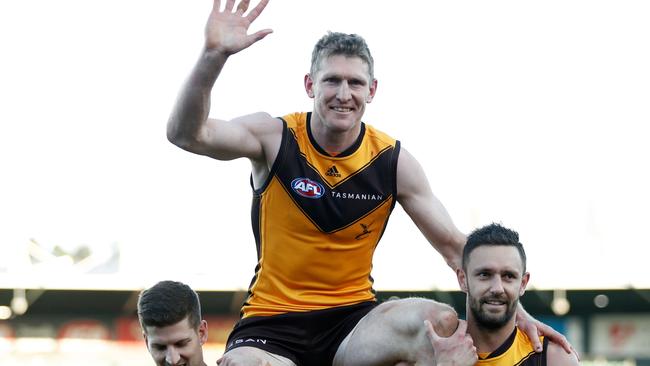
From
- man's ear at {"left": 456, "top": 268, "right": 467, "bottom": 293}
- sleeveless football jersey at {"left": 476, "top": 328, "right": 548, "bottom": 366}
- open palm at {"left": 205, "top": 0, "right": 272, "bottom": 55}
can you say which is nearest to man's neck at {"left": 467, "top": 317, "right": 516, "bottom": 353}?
sleeveless football jersey at {"left": 476, "top": 328, "right": 548, "bottom": 366}

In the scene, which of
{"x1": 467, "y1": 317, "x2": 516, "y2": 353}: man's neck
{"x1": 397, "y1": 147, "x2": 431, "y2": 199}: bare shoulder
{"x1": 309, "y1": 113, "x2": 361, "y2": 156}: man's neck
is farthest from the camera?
{"x1": 397, "y1": 147, "x2": 431, "y2": 199}: bare shoulder

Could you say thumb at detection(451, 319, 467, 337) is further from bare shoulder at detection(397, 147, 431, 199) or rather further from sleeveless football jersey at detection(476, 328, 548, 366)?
bare shoulder at detection(397, 147, 431, 199)

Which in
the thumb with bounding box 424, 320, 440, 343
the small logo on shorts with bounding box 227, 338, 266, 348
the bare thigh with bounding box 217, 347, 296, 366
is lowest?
the bare thigh with bounding box 217, 347, 296, 366

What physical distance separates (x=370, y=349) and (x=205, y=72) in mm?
1783

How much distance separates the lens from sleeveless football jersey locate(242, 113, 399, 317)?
22.6 ft

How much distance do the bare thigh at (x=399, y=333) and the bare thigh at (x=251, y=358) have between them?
0.39m

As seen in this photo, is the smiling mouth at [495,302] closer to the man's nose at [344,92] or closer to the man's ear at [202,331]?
the man's nose at [344,92]

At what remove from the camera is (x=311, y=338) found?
695cm

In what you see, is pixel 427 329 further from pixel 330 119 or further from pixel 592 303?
pixel 592 303

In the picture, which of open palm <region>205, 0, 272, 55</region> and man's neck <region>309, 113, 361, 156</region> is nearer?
open palm <region>205, 0, 272, 55</region>

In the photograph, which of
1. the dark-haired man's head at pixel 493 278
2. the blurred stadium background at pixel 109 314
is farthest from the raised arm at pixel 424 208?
the blurred stadium background at pixel 109 314

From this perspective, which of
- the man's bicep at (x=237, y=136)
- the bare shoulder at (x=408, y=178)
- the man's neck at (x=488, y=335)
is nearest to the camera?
the man's bicep at (x=237, y=136)

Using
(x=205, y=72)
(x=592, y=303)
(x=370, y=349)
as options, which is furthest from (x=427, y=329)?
(x=592, y=303)

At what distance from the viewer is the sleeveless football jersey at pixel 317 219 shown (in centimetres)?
690
